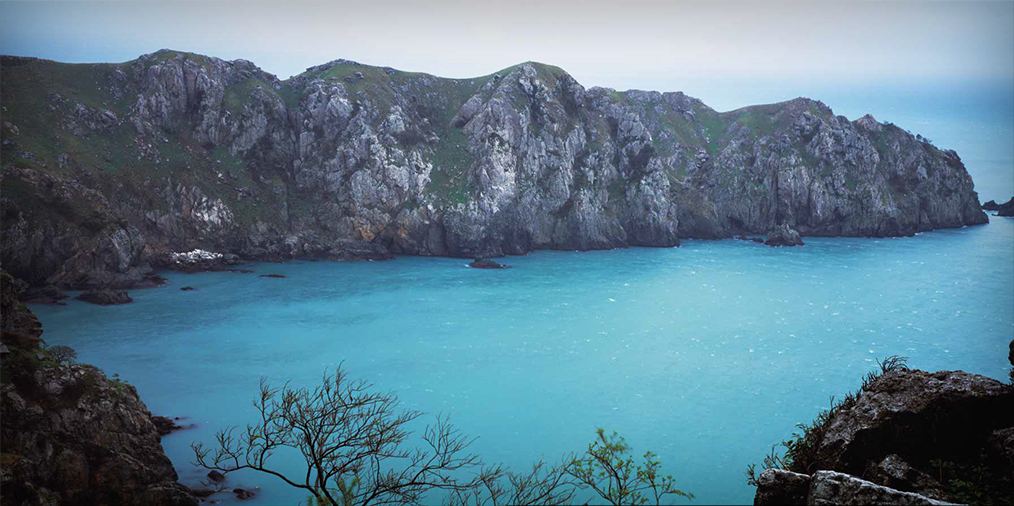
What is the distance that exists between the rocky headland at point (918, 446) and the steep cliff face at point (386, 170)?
73.7 meters

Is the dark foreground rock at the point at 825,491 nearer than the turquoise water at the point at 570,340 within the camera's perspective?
Yes

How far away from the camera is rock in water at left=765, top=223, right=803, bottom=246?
341ft

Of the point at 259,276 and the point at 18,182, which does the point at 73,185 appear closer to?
the point at 18,182

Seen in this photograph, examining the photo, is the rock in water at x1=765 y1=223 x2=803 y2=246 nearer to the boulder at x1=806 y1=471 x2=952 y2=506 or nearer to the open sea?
the open sea

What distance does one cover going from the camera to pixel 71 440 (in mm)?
26312

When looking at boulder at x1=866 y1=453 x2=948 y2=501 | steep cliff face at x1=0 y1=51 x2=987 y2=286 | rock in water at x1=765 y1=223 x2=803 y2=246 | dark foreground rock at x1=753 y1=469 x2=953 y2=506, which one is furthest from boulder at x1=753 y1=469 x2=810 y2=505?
rock in water at x1=765 y1=223 x2=803 y2=246

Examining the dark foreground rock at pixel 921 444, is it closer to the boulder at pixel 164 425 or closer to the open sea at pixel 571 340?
the open sea at pixel 571 340

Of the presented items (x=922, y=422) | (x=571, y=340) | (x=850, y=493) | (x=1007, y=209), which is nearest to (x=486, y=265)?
(x=571, y=340)

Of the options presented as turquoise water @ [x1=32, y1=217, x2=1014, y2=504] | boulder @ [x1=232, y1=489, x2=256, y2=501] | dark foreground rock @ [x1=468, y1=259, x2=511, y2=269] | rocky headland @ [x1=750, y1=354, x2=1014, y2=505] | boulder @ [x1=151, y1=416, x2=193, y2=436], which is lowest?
boulder @ [x1=232, y1=489, x2=256, y2=501]

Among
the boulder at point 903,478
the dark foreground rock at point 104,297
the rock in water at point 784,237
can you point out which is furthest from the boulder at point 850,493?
the rock in water at point 784,237

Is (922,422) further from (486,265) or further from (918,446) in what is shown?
(486,265)

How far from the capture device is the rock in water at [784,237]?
341ft

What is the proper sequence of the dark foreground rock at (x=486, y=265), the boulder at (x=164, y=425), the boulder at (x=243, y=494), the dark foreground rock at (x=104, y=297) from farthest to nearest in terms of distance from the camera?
the dark foreground rock at (x=486, y=265), the dark foreground rock at (x=104, y=297), the boulder at (x=164, y=425), the boulder at (x=243, y=494)

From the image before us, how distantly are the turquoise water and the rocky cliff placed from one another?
3508 mm
